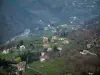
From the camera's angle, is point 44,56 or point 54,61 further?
point 44,56

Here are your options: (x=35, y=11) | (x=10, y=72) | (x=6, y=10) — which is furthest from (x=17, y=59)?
(x=35, y=11)

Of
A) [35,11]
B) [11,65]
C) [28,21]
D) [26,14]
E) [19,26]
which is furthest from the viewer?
[35,11]

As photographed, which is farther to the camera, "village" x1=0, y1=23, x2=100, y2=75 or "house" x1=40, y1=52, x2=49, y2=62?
"house" x1=40, y1=52, x2=49, y2=62

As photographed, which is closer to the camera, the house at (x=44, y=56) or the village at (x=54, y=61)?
the village at (x=54, y=61)

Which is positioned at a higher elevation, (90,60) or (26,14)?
(26,14)

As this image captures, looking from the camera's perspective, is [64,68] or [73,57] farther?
[73,57]

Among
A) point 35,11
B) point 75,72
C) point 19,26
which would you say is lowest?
point 75,72

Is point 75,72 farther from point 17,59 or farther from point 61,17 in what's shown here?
point 61,17

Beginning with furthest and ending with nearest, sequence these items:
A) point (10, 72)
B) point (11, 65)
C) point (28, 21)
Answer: point (28, 21), point (11, 65), point (10, 72)

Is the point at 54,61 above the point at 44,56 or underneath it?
underneath
